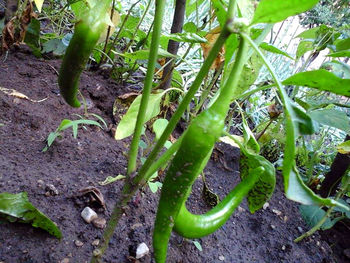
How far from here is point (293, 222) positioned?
1.20 meters

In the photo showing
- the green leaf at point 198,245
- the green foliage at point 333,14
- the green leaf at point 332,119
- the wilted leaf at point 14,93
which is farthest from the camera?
the green foliage at point 333,14

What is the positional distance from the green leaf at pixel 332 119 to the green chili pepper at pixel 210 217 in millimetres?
295

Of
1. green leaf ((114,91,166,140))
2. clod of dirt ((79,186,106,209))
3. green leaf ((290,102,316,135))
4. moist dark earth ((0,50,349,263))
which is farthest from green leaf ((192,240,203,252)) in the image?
green leaf ((290,102,316,135))

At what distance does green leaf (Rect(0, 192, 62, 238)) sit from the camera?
70 cm

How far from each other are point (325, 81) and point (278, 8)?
0.14 metres

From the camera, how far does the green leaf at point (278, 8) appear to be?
15.4 inches

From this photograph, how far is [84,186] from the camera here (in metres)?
0.89

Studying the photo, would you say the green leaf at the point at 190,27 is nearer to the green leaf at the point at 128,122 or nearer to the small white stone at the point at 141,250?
the green leaf at the point at 128,122

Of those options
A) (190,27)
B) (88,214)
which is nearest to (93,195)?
(88,214)

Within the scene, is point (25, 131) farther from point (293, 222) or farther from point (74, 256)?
point (293, 222)

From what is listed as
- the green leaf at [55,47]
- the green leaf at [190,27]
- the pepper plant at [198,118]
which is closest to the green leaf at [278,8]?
the pepper plant at [198,118]

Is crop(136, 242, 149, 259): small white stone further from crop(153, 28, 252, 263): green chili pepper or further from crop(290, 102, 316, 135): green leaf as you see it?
crop(290, 102, 316, 135): green leaf

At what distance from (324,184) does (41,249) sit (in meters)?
1.05

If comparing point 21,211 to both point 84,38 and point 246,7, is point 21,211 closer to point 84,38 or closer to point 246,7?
point 84,38
